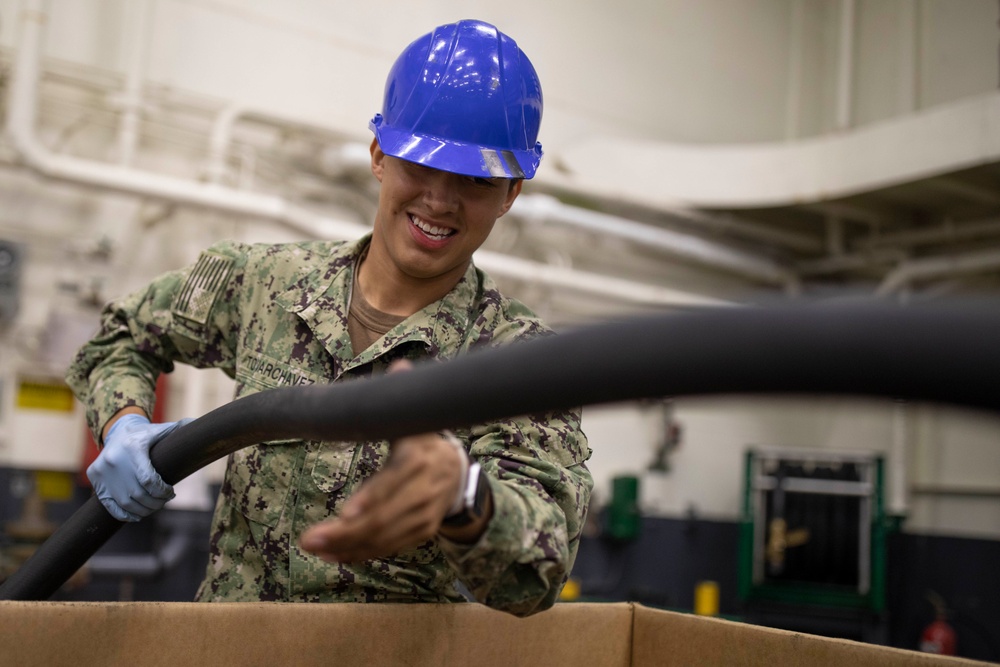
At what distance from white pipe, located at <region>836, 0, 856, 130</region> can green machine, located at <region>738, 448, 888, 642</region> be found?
1.85 meters

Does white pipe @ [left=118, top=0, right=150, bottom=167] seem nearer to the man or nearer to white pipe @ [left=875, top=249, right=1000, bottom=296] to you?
the man

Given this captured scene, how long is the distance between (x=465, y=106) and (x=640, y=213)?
346 centimetres

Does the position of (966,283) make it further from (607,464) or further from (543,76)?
(543,76)

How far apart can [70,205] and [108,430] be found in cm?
247

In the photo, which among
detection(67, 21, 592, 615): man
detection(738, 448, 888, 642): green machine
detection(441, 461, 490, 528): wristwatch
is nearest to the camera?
detection(441, 461, 490, 528): wristwatch

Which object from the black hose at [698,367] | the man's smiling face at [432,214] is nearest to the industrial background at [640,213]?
the man's smiling face at [432,214]

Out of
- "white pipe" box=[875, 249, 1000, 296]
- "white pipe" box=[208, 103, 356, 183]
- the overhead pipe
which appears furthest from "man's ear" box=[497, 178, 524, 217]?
"white pipe" box=[875, 249, 1000, 296]

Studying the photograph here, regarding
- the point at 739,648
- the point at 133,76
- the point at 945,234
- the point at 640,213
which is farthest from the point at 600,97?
the point at 739,648

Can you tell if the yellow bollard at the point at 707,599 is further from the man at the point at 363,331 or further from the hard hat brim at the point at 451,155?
the hard hat brim at the point at 451,155

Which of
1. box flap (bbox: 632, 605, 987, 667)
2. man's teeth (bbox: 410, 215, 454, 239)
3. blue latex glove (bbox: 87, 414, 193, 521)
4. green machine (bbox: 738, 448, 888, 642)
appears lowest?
green machine (bbox: 738, 448, 888, 642)

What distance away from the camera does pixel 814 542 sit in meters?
4.18

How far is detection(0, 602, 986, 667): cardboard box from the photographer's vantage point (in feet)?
2.56

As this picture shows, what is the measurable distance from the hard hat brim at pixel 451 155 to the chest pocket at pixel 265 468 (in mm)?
303

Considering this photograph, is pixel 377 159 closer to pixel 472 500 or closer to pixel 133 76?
pixel 472 500
